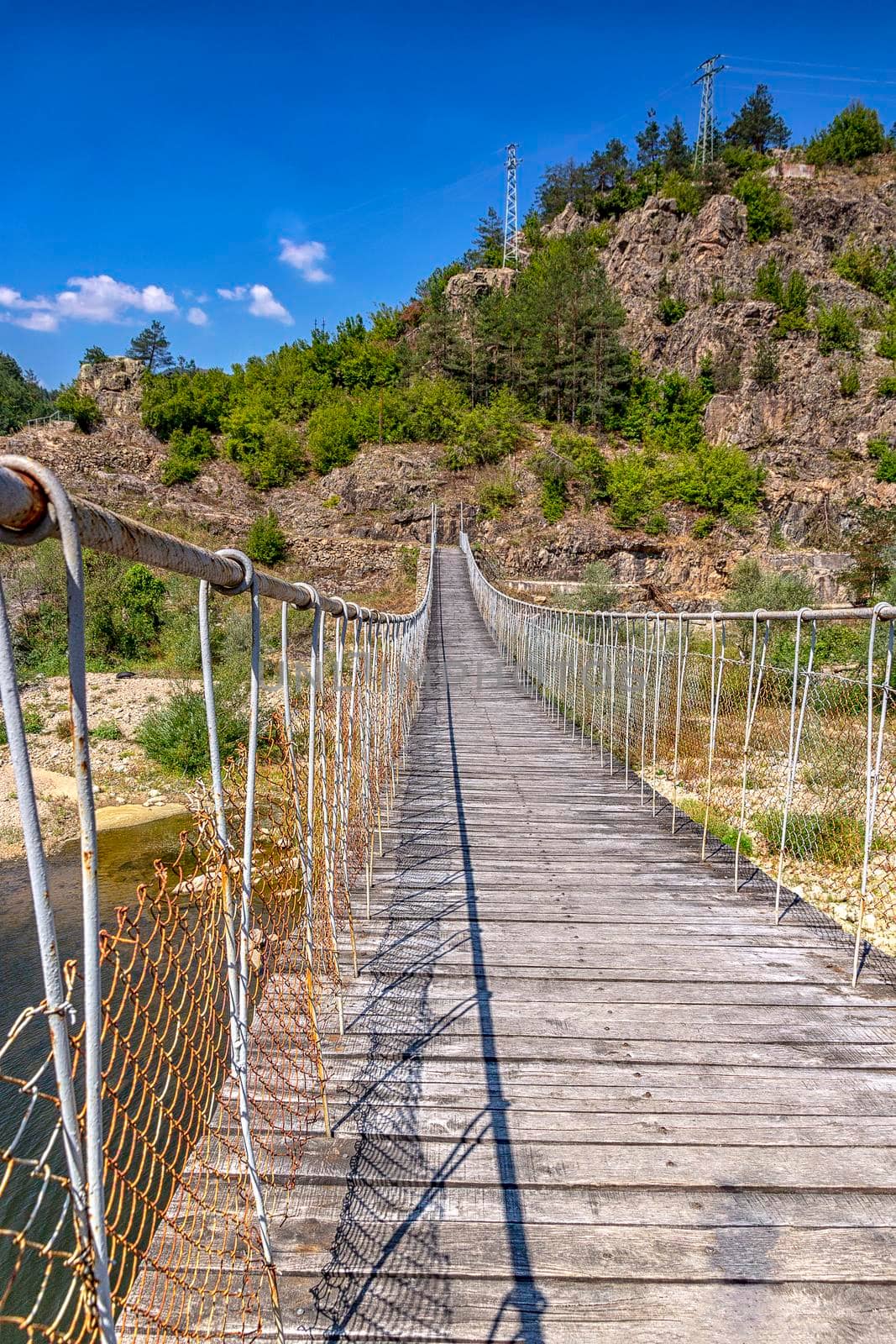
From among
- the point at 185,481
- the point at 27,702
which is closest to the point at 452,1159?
the point at 27,702

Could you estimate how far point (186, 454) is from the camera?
37375 mm

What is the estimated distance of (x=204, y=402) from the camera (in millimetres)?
40594

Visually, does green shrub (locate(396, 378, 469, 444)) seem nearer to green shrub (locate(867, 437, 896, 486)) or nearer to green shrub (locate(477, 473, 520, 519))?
green shrub (locate(477, 473, 520, 519))

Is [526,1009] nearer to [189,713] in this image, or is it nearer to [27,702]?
[189,713]

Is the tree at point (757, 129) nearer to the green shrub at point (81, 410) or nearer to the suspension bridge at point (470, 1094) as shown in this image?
the green shrub at point (81, 410)

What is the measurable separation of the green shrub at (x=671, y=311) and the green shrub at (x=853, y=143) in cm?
1972

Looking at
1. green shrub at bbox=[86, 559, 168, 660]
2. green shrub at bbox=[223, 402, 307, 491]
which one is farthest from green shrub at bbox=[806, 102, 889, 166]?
green shrub at bbox=[86, 559, 168, 660]

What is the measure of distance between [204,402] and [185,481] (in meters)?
7.66

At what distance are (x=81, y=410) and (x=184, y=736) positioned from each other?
31656 millimetres

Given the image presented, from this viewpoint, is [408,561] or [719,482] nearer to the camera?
[408,561]

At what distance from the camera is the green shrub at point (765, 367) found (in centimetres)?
3797

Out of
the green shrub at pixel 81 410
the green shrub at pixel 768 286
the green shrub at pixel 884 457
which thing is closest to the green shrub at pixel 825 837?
the green shrub at pixel 884 457

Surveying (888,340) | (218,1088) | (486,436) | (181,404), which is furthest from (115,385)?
(218,1088)

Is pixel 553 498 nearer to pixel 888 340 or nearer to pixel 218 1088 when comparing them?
pixel 888 340
